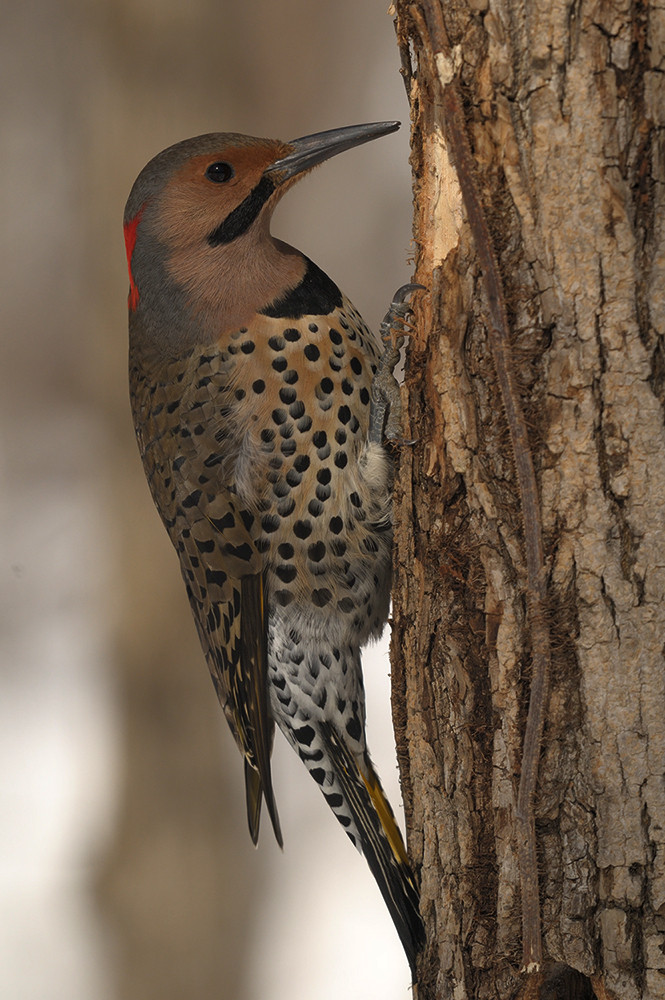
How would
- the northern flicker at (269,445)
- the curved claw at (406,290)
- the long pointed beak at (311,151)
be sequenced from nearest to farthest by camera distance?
the curved claw at (406,290)
the northern flicker at (269,445)
the long pointed beak at (311,151)

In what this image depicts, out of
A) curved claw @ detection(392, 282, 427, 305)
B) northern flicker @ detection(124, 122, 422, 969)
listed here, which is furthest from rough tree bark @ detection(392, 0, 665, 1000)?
northern flicker @ detection(124, 122, 422, 969)

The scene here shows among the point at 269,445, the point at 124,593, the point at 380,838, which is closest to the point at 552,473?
the point at 269,445

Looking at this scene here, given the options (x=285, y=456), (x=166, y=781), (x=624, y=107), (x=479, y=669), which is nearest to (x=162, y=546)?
(x=166, y=781)

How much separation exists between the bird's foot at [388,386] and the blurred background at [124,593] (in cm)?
134

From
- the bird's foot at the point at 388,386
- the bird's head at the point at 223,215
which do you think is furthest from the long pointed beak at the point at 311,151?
the bird's foot at the point at 388,386

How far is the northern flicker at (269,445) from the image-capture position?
1.69 metres

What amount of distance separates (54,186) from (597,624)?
7.74ft

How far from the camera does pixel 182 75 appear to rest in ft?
9.36

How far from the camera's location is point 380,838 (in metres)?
1.74

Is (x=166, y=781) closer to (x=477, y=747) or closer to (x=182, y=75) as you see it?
(x=477, y=747)

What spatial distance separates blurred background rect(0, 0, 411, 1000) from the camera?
113 inches

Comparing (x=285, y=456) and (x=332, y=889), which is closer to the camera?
(x=285, y=456)

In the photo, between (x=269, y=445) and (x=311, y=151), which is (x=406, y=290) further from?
(x=311, y=151)

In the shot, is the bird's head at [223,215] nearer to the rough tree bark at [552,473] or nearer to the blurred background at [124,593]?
the rough tree bark at [552,473]
